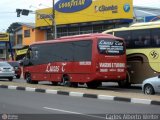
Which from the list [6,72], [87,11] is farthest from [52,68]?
[87,11]

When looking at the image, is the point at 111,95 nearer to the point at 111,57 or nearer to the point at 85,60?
the point at 111,57

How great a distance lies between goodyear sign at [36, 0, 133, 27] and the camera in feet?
160

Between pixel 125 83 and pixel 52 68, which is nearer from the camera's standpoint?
pixel 125 83

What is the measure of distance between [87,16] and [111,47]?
3032 centimetres

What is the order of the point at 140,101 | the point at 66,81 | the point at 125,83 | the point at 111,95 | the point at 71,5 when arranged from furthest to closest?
the point at 71,5 → the point at 66,81 → the point at 125,83 → the point at 111,95 → the point at 140,101

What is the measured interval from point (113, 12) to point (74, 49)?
25.7 metres

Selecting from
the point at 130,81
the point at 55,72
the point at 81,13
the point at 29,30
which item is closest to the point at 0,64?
the point at 55,72

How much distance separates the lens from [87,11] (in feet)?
176

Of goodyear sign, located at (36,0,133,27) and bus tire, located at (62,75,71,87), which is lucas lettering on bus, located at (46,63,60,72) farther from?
goodyear sign, located at (36,0,133,27)

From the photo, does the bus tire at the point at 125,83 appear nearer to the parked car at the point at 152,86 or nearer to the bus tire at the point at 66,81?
the bus tire at the point at 66,81

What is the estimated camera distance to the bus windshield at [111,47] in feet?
76.8

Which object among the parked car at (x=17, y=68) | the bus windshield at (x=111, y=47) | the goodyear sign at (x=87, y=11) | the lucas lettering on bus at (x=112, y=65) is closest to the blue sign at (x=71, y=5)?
the goodyear sign at (x=87, y=11)

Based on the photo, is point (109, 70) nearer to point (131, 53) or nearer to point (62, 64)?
point (131, 53)

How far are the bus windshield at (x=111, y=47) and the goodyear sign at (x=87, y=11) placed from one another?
2493 centimetres
